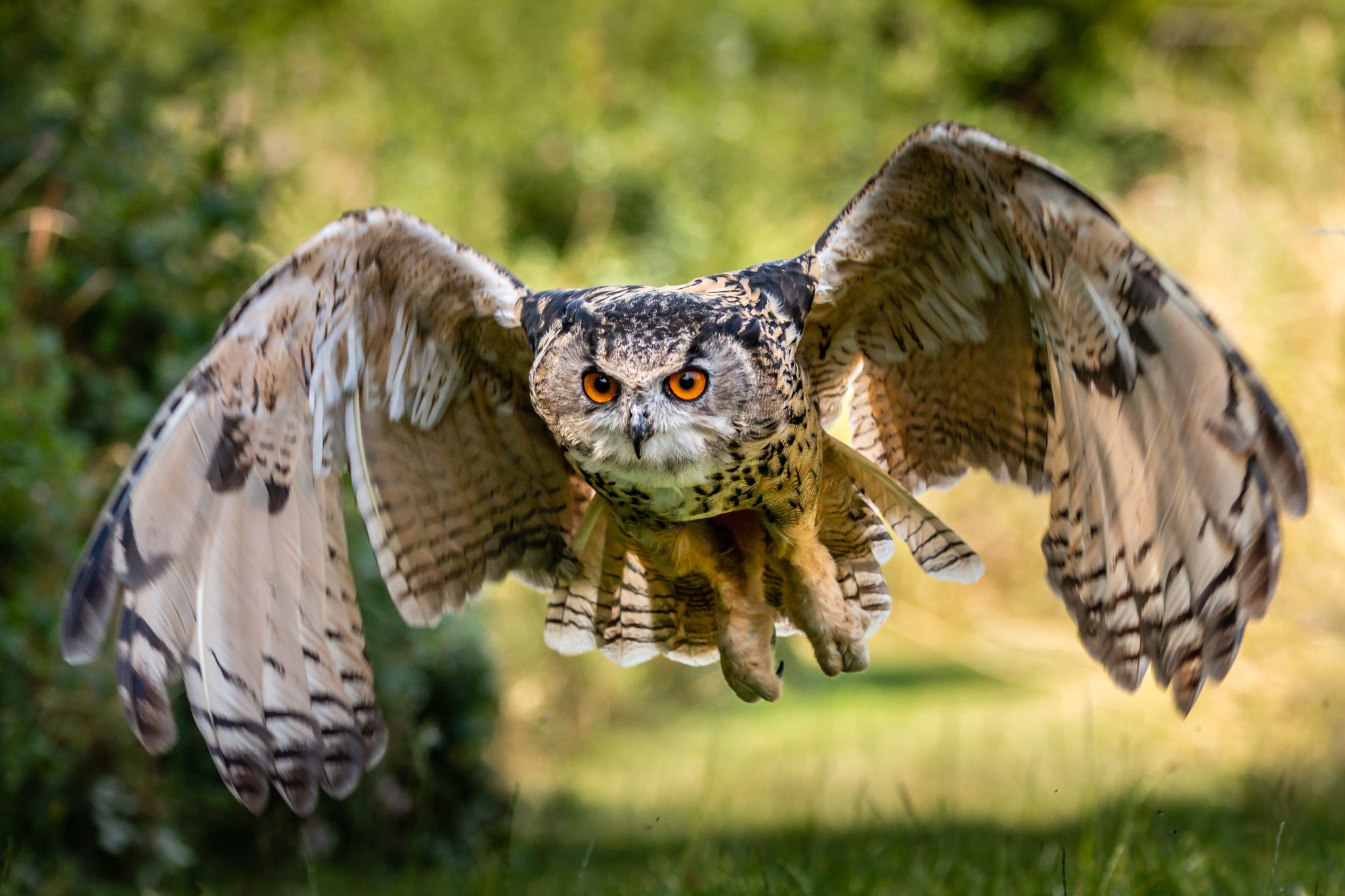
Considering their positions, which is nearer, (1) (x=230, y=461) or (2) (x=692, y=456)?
(2) (x=692, y=456)

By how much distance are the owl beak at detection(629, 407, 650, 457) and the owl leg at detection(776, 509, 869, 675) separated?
0.67m

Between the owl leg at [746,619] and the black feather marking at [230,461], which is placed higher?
the black feather marking at [230,461]

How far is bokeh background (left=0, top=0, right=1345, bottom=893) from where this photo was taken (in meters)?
4.00

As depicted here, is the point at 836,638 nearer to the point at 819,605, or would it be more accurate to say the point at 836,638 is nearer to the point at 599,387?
the point at 819,605

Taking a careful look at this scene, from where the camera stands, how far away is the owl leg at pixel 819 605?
338cm

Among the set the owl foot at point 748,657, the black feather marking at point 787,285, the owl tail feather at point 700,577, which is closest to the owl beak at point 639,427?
the black feather marking at point 787,285

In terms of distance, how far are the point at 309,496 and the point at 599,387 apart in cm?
92

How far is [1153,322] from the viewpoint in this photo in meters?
2.78

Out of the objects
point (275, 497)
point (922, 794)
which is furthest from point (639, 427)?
point (922, 794)

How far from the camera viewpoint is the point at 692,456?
2.89 metres

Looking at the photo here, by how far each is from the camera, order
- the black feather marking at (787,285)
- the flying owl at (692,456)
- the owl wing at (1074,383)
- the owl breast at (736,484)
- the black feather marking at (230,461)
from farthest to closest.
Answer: the black feather marking at (230,461) < the black feather marking at (787,285) < the owl breast at (736,484) < the flying owl at (692,456) < the owl wing at (1074,383)

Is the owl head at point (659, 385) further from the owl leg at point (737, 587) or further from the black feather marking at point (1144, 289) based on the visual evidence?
the black feather marking at point (1144, 289)

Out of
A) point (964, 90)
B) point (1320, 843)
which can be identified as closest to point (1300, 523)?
point (1320, 843)

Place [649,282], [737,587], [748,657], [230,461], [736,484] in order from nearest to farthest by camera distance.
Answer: [736,484]
[230,461]
[748,657]
[737,587]
[649,282]
